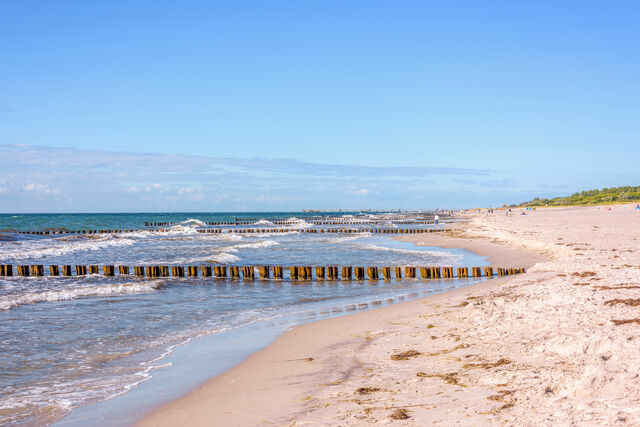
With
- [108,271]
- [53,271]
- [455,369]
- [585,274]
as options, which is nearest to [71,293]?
[108,271]

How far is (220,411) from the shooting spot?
5.67m

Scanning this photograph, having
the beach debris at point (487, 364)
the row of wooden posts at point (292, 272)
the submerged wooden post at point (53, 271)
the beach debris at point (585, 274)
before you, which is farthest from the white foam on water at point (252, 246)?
the beach debris at point (487, 364)

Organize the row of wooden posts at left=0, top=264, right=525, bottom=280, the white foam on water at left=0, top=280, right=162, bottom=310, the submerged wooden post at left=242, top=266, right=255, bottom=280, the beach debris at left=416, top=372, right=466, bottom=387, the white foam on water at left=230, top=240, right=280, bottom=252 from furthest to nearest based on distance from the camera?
the white foam on water at left=230, top=240, right=280, bottom=252
the submerged wooden post at left=242, top=266, right=255, bottom=280
the row of wooden posts at left=0, top=264, right=525, bottom=280
the white foam on water at left=0, top=280, right=162, bottom=310
the beach debris at left=416, top=372, right=466, bottom=387

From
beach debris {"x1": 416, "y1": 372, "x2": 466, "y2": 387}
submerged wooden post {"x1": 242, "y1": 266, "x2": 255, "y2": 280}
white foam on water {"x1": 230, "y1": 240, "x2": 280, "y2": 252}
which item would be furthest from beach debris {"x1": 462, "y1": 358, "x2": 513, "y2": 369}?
white foam on water {"x1": 230, "y1": 240, "x2": 280, "y2": 252}

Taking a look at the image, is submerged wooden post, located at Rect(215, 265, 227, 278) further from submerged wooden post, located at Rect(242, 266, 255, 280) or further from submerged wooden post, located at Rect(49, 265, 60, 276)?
submerged wooden post, located at Rect(49, 265, 60, 276)

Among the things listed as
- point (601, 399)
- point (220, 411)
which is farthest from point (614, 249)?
point (220, 411)

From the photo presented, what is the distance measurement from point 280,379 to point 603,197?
104m

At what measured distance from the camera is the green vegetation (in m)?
87.9

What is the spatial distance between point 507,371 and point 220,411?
3411 mm

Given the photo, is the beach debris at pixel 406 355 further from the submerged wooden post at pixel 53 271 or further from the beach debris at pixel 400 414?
the submerged wooden post at pixel 53 271

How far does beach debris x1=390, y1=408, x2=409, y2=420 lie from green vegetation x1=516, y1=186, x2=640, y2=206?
94566mm

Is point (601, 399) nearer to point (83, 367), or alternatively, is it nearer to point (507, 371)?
point (507, 371)

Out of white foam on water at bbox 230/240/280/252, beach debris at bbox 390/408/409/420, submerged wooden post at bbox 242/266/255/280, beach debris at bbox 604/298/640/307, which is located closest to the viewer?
beach debris at bbox 390/408/409/420

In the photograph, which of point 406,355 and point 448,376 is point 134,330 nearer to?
point 406,355
